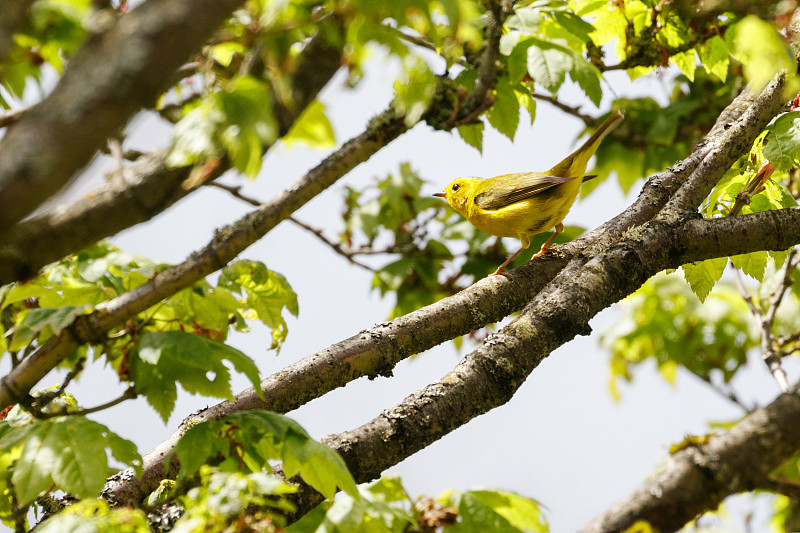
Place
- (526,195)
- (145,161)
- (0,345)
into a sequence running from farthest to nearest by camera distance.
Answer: (526,195), (0,345), (145,161)

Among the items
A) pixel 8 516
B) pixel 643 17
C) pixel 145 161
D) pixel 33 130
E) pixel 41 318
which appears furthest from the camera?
pixel 643 17

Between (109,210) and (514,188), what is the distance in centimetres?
390

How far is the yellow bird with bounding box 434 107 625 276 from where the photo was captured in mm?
5000

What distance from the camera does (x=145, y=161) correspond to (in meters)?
1.80

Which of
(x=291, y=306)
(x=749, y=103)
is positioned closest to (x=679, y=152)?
(x=749, y=103)

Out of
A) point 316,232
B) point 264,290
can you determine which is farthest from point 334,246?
point 264,290

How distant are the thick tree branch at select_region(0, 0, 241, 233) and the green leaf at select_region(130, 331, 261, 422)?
767 millimetres

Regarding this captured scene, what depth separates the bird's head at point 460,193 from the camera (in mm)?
5636

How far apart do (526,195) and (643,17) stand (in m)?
1.44

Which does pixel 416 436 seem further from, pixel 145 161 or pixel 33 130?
pixel 33 130

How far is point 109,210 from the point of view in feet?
5.44

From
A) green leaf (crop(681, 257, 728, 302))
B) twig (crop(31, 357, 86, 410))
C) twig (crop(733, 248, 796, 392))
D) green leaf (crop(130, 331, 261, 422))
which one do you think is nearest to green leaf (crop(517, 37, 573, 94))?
green leaf (crop(681, 257, 728, 302))

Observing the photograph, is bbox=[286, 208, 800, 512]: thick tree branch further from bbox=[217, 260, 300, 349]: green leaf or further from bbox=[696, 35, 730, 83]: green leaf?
bbox=[696, 35, 730, 83]: green leaf

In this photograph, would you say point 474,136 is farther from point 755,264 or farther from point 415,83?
point 415,83
